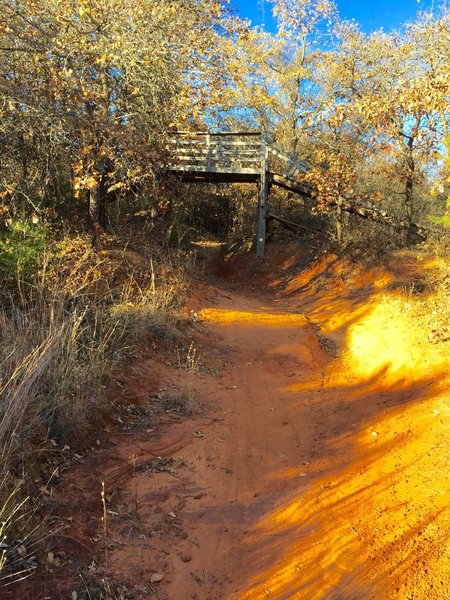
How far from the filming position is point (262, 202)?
16.6m

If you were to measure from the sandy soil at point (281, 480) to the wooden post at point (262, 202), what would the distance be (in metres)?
8.86

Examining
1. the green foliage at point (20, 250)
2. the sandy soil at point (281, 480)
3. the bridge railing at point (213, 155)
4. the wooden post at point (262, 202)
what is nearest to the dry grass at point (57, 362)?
the green foliage at point (20, 250)

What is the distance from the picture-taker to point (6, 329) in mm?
→ 4961

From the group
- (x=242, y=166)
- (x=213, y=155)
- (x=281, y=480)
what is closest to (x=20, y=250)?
(x=281, y=480)

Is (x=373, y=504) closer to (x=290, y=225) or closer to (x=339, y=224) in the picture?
(x=339, y=224)

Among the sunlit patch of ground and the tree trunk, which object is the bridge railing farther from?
the sunlit patch of ground

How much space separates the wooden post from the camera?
630 inches

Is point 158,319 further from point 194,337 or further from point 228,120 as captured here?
point 228,120

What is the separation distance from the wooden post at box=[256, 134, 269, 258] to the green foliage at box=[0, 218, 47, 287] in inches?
375

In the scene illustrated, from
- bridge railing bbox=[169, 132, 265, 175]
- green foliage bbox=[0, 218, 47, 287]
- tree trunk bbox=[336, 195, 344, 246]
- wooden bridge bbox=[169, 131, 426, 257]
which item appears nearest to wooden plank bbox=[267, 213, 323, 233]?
wooden bridge bbox=[169, 131, 426, 257]

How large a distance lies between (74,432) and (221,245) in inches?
595

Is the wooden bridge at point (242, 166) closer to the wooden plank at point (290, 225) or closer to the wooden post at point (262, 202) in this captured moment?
the wooden post at point (262, 202)

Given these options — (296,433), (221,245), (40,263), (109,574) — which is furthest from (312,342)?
(221,245)

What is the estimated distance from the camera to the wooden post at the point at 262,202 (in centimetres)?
1600
